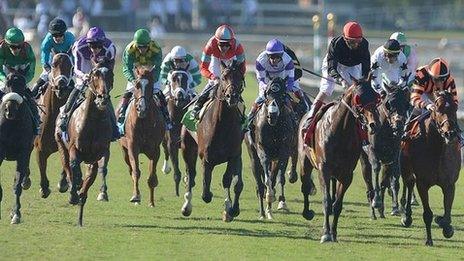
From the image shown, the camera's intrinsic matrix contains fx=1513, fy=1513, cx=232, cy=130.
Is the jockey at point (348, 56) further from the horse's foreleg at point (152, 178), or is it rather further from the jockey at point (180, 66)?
the jockey at point (180, 66)

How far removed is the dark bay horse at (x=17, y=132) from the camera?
17.2m

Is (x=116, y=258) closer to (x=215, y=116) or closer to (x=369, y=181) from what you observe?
(x=215, y=116)

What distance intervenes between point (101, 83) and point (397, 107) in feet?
11.7

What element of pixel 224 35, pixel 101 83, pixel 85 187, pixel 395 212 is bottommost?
pixel 395 212

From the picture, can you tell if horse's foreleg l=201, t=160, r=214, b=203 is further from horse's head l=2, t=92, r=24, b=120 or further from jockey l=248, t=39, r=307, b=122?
horse's head l=2, t=92, r=24, b=120

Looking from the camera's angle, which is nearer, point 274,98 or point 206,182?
point 206,182

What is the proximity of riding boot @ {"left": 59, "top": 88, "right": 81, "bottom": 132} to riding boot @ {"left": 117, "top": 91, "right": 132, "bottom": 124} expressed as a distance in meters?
1.87

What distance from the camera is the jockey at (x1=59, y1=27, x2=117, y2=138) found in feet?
60.0

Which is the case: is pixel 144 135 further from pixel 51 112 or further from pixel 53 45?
pixel 53 45

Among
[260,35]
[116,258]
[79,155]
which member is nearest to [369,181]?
[79,155]

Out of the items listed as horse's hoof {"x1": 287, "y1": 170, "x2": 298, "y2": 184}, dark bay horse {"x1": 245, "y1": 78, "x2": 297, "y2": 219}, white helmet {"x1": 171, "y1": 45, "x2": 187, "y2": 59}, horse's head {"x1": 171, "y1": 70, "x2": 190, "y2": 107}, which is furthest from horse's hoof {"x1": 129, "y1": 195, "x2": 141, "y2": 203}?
white helmet {"x1": 171, "y1": 45, "x2": 187, "y2": 59}

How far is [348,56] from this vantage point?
57.8 feet

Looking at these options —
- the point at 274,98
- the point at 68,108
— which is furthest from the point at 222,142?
the point at 68,108

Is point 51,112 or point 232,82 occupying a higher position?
point 232,82
